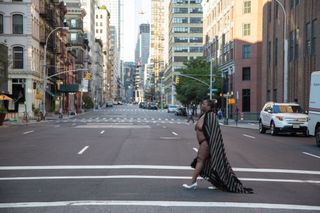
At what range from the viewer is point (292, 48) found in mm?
49562

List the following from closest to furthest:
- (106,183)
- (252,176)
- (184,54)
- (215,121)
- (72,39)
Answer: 1. (215,121)
2. (106,183)
3. (252,176)
4. (72,39)
5. (184,54)

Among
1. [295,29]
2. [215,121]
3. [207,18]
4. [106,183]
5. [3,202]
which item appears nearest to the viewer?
[3,202]

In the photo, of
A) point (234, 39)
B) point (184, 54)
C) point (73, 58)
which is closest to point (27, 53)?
point (234, 39)

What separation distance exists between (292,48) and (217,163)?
41.8m

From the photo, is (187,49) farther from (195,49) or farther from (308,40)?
(308,40)

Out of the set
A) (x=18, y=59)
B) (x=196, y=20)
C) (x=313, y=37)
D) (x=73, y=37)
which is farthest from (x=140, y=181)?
(x=196, y=20)

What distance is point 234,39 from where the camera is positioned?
74.2 meters

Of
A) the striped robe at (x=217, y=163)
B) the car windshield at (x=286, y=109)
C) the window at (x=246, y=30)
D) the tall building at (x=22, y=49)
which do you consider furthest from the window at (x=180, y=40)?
the striped robe at (x=217, y=163)

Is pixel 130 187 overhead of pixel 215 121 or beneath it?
beneath

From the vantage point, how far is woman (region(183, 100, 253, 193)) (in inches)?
388

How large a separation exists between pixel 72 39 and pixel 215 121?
347 feet

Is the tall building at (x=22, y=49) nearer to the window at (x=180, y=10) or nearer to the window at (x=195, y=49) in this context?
the window at (x=180, y=10)

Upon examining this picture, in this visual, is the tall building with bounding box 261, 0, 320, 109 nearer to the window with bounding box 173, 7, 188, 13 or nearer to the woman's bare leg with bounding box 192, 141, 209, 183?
the woman's bare leg with bounding box 192, 141, 209, 183

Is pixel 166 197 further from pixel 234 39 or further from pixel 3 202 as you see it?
pixel 234 39
